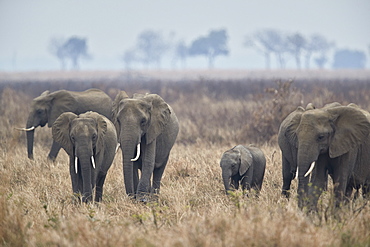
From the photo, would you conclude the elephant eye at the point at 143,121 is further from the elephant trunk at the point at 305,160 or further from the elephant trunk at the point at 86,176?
the elephant trunk at the point at 305,160

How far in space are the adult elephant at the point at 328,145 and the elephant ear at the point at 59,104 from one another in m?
6.65

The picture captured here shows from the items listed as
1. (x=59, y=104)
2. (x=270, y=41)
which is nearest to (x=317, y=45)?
(x=270, y=41)

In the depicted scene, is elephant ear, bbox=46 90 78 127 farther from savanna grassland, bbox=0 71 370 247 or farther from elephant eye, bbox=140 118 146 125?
elephant eye, bbox=140 118 146 125

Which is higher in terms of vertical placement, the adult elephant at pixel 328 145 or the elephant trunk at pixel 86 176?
the adult elephant at pixel 328 145

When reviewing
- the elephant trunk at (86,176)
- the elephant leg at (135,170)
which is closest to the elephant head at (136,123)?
the elephant leg at (135,170)

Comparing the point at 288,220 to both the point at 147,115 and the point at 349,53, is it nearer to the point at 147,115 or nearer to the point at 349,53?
the point at 147,115

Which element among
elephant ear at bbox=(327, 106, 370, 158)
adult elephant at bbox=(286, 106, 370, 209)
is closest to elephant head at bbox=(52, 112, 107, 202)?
adult elephant at bbox=(286, 106, 370, 209)

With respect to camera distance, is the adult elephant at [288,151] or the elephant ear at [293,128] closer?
the elephant ear at [293,128]

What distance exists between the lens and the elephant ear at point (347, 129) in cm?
713

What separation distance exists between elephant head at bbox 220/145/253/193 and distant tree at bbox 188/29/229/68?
13372cm

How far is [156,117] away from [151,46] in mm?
148630

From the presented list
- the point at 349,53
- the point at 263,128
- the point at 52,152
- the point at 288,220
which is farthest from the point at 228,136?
the point at 349,53

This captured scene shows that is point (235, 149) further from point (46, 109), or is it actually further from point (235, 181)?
point (46, 109)

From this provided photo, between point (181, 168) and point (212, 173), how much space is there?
753 millimetres
